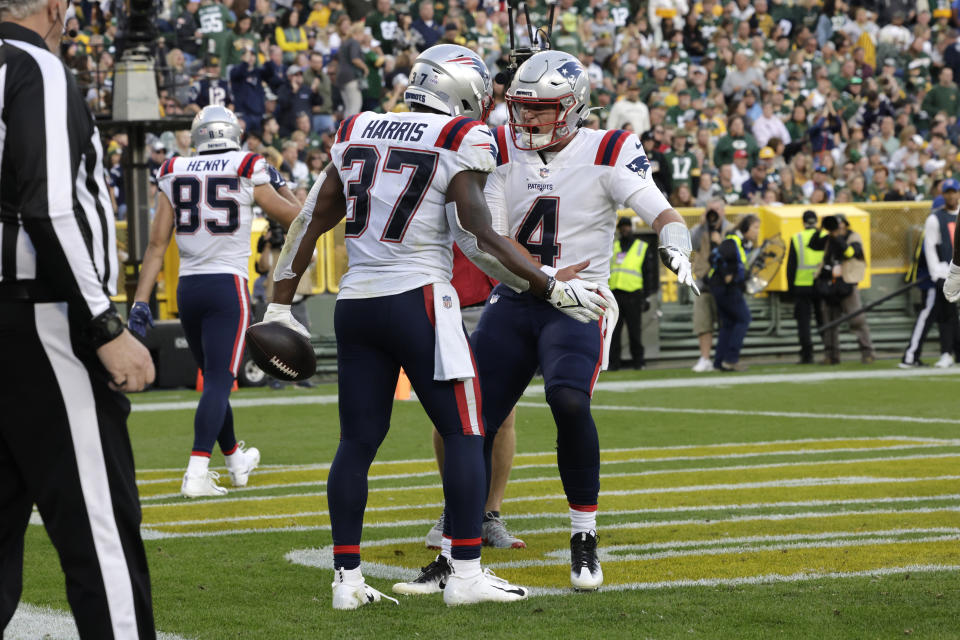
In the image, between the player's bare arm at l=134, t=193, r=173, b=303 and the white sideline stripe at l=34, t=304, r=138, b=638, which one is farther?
the player's bare arm at l=134, t=193, r=173, b=303

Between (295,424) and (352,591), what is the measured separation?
251 inches

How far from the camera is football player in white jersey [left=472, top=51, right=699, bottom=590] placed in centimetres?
504

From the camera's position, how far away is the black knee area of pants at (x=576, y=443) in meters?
4.94

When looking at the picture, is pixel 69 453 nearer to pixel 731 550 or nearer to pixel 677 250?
pixel 677 250

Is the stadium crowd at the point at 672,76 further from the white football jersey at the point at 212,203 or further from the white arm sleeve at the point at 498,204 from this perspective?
the white arm sleeve at the point at 498,204

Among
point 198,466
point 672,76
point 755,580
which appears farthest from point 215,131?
point 672,76

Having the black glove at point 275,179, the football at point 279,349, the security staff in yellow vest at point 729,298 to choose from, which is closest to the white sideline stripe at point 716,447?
the black glove at point 275,179

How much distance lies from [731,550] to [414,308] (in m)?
1.72

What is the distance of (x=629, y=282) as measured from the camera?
16156 millimetres

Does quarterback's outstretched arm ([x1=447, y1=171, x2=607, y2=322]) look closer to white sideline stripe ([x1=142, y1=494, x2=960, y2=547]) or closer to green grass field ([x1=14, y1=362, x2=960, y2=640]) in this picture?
green grass field ([x1=14, y1=362, x2=960, y2=640])

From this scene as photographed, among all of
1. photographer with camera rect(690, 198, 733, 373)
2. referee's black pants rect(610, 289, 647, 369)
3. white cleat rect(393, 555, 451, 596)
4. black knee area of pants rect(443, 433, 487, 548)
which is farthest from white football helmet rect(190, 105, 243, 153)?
photographer with camera rect(690, 198, 733, 373)

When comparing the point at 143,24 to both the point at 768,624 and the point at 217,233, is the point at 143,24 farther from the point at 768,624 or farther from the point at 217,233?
the point at 768,624

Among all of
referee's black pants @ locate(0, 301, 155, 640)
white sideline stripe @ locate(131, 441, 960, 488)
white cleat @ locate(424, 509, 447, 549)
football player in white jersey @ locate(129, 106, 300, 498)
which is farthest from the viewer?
white sideline stripe @ locate(131, 441, 960, 488)

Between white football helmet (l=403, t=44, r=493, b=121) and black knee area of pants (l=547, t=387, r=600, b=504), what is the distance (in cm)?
101
